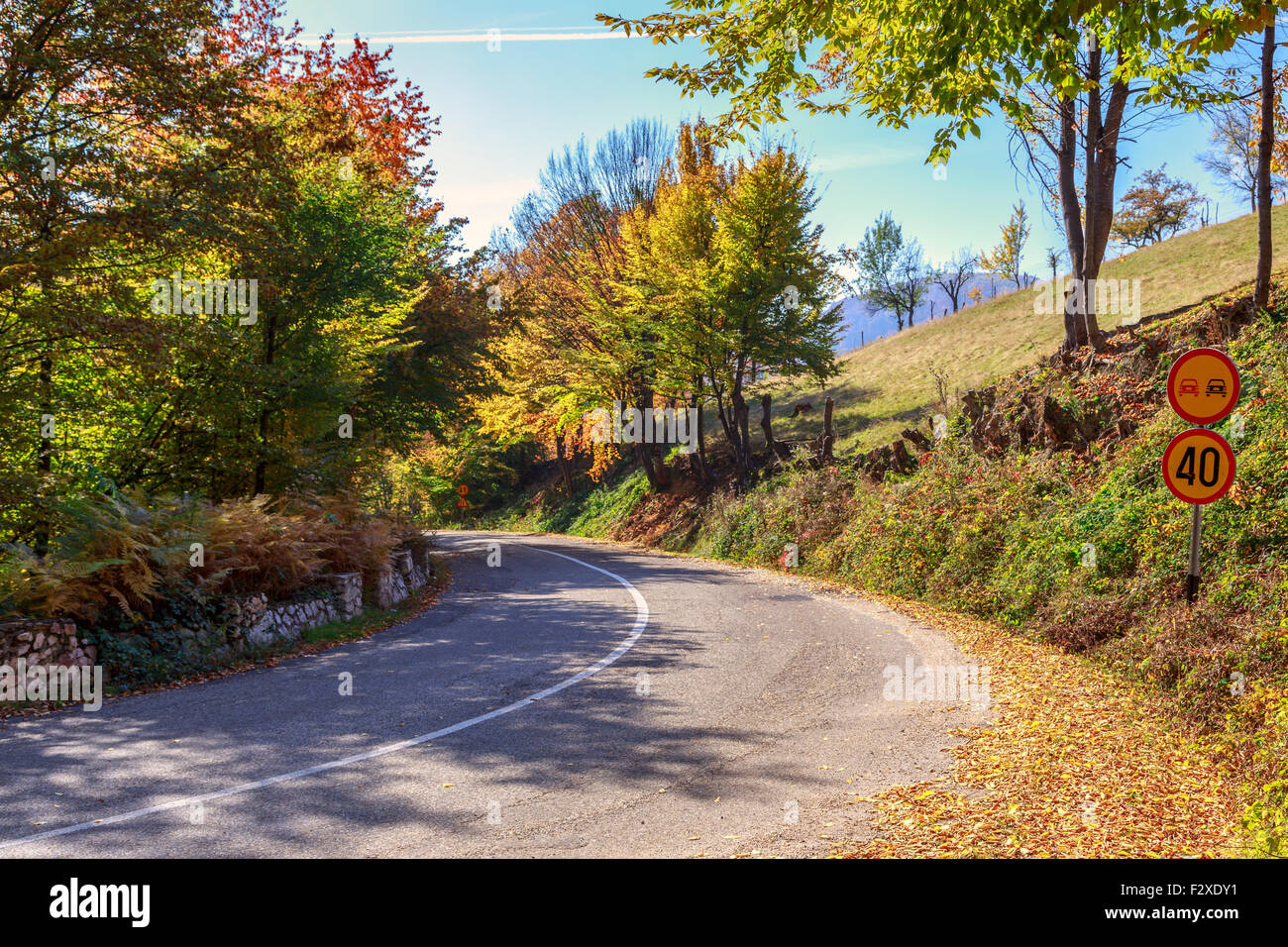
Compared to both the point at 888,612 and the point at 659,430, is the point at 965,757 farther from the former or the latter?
the point at 659,430

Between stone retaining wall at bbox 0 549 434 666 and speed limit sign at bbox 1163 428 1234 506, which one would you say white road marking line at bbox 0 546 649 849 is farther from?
speed limit sign at bbox 1163 428 1234 506

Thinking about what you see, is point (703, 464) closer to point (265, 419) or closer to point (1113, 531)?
point (265, 419)

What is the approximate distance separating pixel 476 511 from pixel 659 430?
73.4ft

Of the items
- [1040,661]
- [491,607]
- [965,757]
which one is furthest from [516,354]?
[965,757]

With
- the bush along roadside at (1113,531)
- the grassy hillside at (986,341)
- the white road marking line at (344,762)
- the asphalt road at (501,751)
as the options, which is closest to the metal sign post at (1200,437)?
the bush along roadside at (1113,531)

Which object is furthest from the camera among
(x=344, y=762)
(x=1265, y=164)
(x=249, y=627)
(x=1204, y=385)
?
(x=1265, y=164)

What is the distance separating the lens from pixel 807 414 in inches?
1410

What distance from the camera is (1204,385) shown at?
6.90 metres

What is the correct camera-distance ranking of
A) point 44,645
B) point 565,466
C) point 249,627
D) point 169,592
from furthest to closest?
point 565,466, point 249,627, point 169,592, point 44,645

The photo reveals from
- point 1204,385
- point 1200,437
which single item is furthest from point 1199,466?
point 1204,385

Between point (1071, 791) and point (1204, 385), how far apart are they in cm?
400

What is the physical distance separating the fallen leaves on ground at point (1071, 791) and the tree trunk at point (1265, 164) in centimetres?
918

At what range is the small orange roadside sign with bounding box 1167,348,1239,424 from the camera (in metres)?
6.82

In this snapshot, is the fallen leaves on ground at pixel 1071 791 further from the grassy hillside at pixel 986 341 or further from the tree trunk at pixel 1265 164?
the grassy hillside at pixel 986 341
